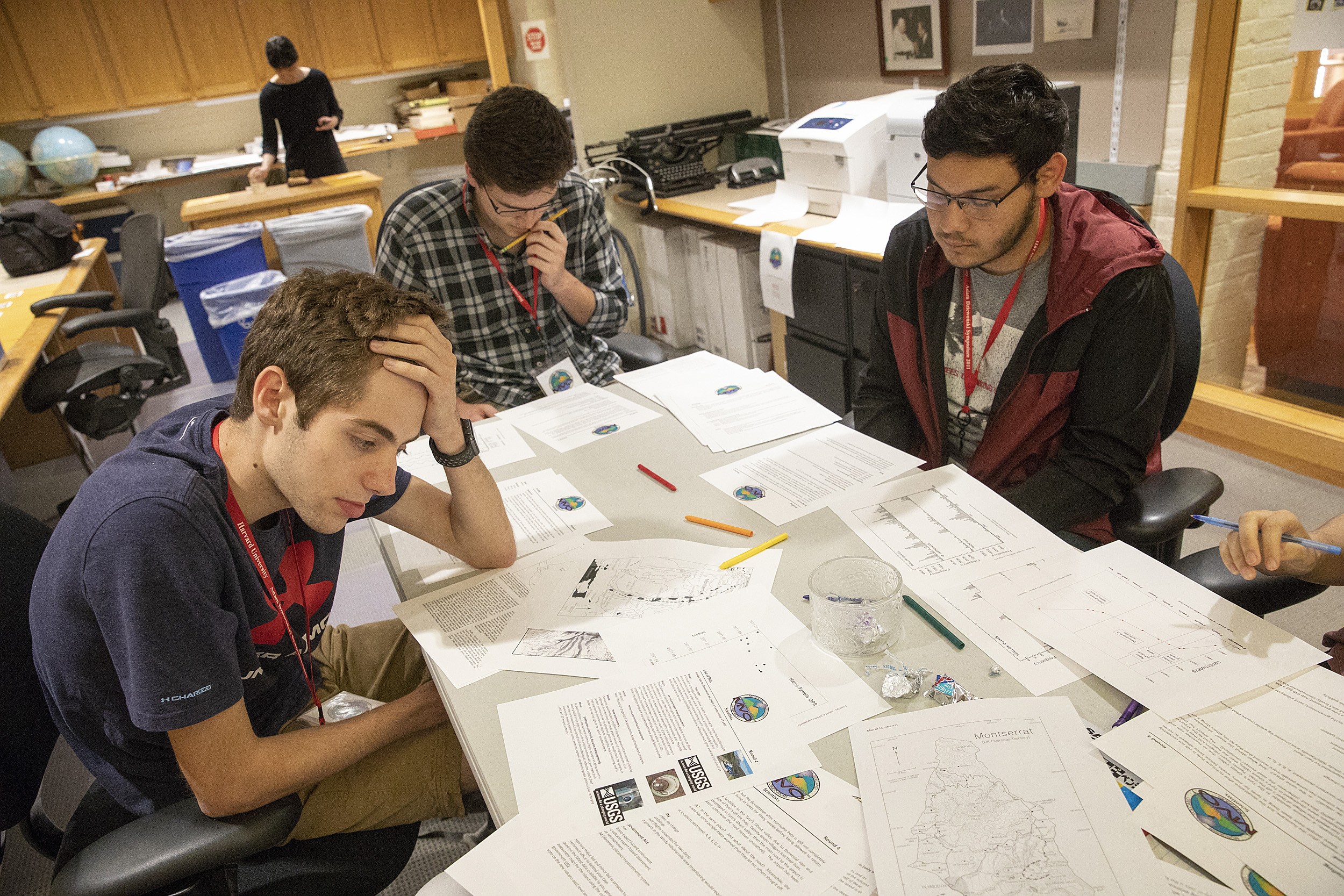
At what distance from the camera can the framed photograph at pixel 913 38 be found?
3062 mm

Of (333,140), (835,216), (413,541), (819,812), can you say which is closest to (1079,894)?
(819,812)

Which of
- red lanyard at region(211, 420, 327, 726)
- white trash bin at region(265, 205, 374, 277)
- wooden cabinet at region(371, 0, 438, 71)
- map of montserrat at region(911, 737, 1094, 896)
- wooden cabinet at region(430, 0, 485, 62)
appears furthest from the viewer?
wooden cabinet at region(430, 0, 485, 62)

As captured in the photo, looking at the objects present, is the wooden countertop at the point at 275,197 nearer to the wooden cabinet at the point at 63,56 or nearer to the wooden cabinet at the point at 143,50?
the wooden cabinet at the point at 143,50

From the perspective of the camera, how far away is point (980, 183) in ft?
4.39

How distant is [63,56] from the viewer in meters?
5.48

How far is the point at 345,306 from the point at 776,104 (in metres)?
3.57

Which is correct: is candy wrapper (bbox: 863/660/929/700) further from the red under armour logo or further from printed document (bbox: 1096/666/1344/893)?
the red under armour logo

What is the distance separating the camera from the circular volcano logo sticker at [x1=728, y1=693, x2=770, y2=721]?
2.87 ft

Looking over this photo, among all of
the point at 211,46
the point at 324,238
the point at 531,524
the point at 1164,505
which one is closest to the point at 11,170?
the point at 211,46

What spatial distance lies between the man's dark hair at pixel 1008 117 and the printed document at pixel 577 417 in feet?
2.43

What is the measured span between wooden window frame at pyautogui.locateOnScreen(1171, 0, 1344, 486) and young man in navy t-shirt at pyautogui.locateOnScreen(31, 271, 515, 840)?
2212 mm

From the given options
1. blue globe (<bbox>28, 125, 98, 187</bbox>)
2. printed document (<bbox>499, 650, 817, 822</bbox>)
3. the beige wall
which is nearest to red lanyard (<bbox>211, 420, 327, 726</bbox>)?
printed document (<bbox>499, 650, 817, 822</bbox>)

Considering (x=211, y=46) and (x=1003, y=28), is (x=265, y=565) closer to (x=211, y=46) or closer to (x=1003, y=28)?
(x=1003, y=28)

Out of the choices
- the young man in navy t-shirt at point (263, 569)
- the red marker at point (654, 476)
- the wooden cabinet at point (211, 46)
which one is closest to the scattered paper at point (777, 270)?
the red marker at point (654, 476)
